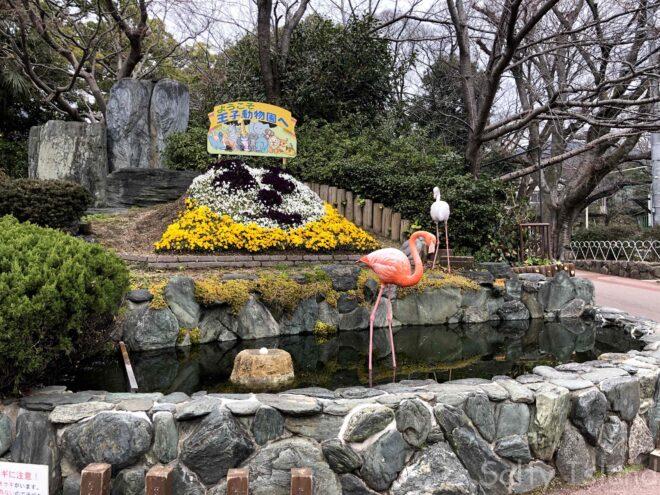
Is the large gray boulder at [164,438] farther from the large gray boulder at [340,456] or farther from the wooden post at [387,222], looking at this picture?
the wooden post at [387,222]

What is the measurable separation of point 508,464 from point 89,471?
2341mm

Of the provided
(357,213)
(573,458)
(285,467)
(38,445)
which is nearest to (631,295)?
(357,213)

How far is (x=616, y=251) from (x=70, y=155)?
14985 millimetres

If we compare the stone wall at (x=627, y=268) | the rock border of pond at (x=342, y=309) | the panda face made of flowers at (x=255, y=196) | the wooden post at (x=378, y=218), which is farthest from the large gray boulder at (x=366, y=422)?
the stone wall at (x=627, y=268)

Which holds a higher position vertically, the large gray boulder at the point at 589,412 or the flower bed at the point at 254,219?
the flower bed at the point at 254,219

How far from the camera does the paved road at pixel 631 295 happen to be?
728 cm

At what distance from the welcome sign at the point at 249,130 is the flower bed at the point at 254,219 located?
0.34 meters

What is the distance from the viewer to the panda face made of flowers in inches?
309

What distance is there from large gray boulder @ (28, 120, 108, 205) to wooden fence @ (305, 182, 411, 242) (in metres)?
4.66

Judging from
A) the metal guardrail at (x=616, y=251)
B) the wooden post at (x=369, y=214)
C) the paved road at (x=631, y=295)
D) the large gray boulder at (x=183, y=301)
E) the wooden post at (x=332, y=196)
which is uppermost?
the wooden post at (x=332, y=196)

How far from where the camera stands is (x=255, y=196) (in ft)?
27.4

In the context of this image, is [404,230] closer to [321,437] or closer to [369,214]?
[369,214]

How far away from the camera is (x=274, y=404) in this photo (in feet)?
8.90

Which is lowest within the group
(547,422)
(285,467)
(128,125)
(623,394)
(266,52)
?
(285,467)
